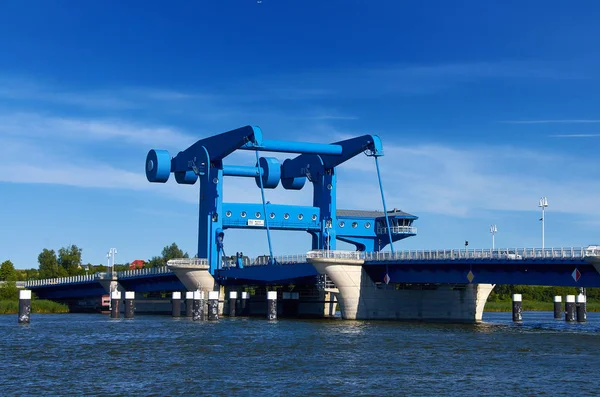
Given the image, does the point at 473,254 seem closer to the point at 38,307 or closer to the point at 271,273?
the point at 271,273

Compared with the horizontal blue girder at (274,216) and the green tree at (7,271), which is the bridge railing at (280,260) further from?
the green tree at (7,271)

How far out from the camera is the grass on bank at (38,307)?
135125 mm

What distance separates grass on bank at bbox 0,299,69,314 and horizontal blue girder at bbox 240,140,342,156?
51643 millimetres

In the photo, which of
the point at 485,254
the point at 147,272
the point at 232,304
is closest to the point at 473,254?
the point at 485,254

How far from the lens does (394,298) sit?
322ft

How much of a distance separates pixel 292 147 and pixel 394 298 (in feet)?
63.8

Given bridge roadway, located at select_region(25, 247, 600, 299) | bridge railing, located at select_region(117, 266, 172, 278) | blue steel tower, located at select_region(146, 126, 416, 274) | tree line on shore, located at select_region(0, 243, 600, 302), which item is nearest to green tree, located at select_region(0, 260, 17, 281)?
tree line on shore, located at select_region(0, 243, 600, 302)

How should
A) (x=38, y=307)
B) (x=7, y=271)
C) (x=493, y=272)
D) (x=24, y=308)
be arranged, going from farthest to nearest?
(x=7, y=271) → (x=38, y=307) → (x=24, y=308) → (x=493, y=272)

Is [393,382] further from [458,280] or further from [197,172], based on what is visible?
[197,172]

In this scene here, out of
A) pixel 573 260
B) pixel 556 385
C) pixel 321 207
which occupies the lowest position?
pixel 556 385

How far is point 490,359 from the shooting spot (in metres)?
52.6

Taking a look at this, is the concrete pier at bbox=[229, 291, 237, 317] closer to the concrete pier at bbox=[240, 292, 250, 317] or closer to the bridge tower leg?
the concrete pier at bbox=[240, 292, 250, 317]

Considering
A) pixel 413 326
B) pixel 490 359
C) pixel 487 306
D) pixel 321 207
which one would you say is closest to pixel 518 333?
pixel 413 326

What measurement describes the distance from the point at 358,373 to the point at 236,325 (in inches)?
1695
